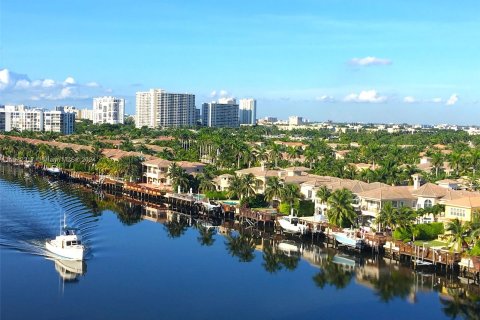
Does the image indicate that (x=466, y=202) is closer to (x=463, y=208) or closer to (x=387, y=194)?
(x=463, y=208)

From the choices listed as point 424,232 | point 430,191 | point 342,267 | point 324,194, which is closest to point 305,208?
point 324,194

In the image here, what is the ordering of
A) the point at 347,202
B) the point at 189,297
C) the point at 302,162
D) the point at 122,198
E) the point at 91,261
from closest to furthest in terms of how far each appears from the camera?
the point at 189,297 < the point at 91,261 < the point at 347,202 < the point at 122,198 < the point at 302,162

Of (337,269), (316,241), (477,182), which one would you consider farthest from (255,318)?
(477,182)

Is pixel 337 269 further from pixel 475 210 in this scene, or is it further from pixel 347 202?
pixel 475 210

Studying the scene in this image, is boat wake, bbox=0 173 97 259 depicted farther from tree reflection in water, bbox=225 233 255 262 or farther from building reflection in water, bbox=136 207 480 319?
tree reflection in water, bbox=225 233 255 262

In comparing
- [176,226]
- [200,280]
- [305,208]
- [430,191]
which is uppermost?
[430,191]
